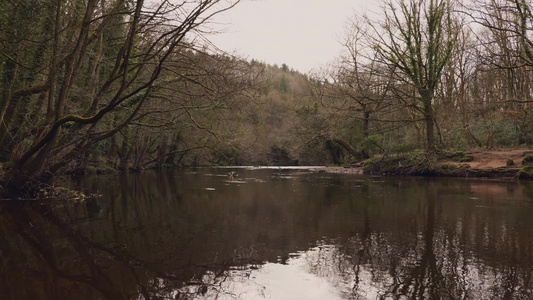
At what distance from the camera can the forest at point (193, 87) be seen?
Answer: 8.75 m

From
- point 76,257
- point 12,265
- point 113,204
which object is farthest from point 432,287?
point 113,204

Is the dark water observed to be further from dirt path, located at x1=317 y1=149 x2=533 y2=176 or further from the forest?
dirt path, located at x1=317 y1=149 x2=533 y2=176

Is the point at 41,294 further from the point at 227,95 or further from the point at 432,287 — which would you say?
the point at 227,95

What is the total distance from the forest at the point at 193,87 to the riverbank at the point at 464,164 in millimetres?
965

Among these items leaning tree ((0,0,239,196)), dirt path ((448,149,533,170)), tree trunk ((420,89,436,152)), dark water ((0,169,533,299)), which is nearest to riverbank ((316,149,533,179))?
dirt path ((448,149,533,170))

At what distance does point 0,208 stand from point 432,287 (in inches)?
381

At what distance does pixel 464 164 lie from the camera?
19.8 metres

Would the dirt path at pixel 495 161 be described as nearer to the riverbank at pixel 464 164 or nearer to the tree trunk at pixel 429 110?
the riverbank at pixel 464 164

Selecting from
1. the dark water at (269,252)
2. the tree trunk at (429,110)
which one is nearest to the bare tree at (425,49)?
the tree trunk at (429,110)

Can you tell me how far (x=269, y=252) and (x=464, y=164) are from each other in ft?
59.4

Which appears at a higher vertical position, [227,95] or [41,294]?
[227,95]

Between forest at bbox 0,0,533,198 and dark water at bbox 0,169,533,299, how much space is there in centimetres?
281

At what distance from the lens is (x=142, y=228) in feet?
22.0

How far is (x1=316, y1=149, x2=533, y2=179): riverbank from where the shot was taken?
1811cm
